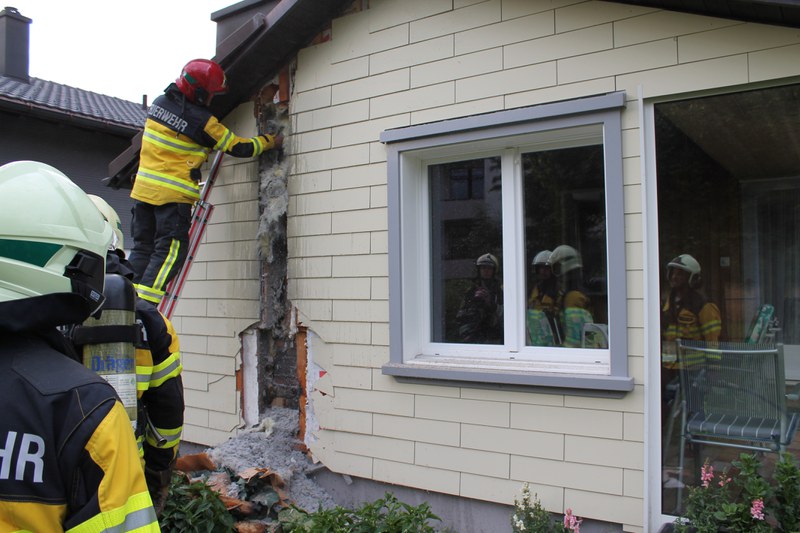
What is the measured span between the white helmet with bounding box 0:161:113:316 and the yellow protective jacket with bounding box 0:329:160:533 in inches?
7.9

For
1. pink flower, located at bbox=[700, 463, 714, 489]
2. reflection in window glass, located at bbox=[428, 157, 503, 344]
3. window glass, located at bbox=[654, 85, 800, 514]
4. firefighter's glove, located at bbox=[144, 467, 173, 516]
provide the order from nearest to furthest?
1. firefighter's glove, located at bbox=[144, 467, 173, 516]
2. pink flower, located at bbox=[700, 463, 714, 489]
3. window glass, located at bbox=[654, 85, 800, 514]
4. reflection in window glass, located at bbox=[428, 157, 503, 344]

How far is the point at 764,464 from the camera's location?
11.6 ft

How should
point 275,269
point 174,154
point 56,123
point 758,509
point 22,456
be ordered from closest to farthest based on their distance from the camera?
point 22,456 → point 758,509 → point 174,154 → point 275,269 → point 56,123

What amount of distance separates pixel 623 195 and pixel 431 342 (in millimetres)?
1738

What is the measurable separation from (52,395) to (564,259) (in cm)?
331

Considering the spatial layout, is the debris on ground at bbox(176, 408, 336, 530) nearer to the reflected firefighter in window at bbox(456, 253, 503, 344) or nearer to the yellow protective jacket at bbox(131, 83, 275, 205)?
the reflected firefighter in window at bbox(456, 253, 503, 344)

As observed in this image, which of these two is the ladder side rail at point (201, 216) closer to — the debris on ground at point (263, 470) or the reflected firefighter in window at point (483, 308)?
the debris on ground at point (263, 470)

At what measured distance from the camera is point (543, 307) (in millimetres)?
4285

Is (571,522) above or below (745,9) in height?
below

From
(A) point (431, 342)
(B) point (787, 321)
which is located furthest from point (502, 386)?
(B) point (787, 321)

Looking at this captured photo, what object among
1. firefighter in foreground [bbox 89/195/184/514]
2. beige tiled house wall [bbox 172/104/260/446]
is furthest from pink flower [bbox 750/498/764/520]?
beige tiled house wall [bbox 172/104/260/446]

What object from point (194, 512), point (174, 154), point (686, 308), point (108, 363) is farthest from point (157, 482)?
point (686, 308)

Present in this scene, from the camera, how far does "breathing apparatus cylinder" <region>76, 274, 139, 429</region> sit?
7.73 feet

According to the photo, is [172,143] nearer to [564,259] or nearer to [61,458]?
[564,259]
